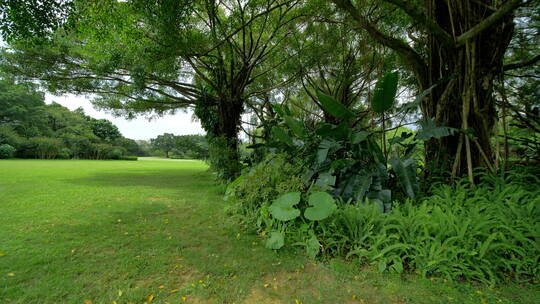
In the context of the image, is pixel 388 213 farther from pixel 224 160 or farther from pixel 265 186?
pixel 224 160

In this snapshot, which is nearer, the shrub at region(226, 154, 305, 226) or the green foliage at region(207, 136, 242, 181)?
the shrub at region(226, 154, 305, 226)

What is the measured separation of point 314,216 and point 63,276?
207cm

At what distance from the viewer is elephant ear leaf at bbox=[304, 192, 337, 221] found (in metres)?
2.17

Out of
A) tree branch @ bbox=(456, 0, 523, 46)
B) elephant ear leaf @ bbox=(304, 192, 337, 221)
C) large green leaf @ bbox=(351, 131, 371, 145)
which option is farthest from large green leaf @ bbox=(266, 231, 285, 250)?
tree branch @ bbox=(456, 0, 523, 46)

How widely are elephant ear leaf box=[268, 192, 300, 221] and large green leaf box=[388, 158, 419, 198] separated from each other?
1.34 m

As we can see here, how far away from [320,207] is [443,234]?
3.40 feet

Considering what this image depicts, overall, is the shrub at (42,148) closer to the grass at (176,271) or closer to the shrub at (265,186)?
the grass at (176,271)

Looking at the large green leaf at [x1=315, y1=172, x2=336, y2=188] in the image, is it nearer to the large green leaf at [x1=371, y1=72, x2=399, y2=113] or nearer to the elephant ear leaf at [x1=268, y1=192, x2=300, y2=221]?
the elephant ear leaf at [x1=268, y1=192, x2=300, y2=221]

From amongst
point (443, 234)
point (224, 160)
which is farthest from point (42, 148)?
point (443, 234)

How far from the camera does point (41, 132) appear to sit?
24.5m

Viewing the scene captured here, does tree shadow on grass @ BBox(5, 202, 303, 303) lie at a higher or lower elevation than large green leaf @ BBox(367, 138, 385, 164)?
lower

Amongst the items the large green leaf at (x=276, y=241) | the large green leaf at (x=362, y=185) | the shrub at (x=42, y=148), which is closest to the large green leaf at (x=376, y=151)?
the large green leaf at (x=362, y=185)

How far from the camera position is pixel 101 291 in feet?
4.96

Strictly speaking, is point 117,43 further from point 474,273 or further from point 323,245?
point 474,273
